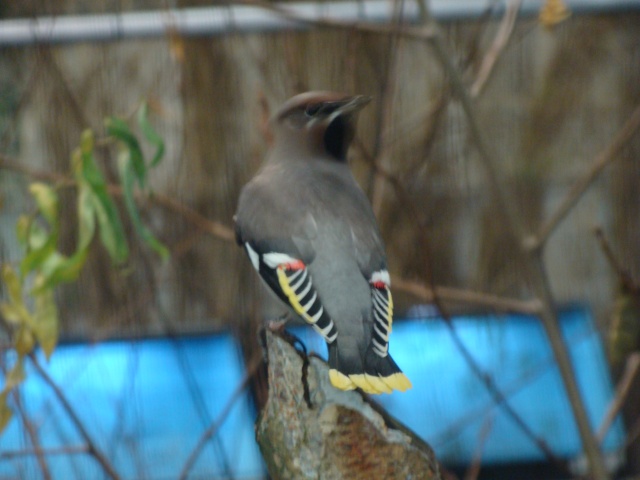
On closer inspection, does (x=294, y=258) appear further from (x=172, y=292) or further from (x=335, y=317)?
(x=172, y=292)

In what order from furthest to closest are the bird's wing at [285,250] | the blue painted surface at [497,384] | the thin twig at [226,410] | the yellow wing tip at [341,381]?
1. the blue painted surface at [497,384]
2. the thin twig at [226,410]
3. the bird's wing at [285,250]
4. the yellow wing tip at [341,381]

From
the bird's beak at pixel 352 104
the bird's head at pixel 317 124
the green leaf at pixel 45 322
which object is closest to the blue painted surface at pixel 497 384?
the green leaf at pixel 45 322

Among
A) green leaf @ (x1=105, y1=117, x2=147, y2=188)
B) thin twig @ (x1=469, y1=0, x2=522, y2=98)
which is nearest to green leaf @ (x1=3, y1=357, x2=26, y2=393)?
green leaf @ (x1=105, y1=117, x2=147, y2=188)

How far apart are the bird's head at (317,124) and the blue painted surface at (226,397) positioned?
1.01 meters

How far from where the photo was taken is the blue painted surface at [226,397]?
2078mm

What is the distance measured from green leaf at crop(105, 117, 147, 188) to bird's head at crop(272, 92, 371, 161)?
16.8 inches

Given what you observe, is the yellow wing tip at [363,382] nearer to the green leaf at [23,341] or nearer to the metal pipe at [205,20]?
the green leaf at [23,341]

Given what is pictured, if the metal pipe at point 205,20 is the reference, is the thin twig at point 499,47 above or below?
below

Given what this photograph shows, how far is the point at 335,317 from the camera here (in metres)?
0.98

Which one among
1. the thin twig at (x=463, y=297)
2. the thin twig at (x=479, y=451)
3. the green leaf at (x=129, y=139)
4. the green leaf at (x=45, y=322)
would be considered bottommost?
the thin twig at (x=479, y=451)

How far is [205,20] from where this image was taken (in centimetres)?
194

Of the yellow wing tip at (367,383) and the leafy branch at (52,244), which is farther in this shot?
the leafy branch at (52,244)

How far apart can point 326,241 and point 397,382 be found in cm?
22

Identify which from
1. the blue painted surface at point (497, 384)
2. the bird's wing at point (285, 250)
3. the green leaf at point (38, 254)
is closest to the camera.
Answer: the bird's wing at point (285, 250)
